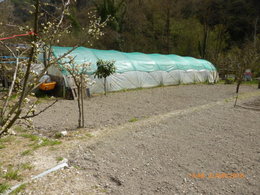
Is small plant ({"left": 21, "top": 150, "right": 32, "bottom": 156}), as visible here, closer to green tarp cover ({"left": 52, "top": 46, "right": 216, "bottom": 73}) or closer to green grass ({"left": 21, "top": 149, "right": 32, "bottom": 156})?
green grass ({"left": 21, "top": 149, "right": 32, "bottom": 156})

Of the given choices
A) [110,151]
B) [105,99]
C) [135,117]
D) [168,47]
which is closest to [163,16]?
[168,47]

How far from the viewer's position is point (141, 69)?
14.1m

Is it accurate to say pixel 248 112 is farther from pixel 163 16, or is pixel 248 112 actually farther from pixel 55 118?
pixel 163 16

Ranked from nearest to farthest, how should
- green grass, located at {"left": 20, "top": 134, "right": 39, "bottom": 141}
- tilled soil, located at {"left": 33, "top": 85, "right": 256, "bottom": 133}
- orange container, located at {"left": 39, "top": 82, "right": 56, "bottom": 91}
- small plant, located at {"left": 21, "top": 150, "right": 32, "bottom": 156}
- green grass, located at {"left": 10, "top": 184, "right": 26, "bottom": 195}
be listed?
green grass, located at {"left": 10, "top": 184, "right": 26, "bottom": 195}
small plant, located at {"left": 21, "top": 150, "right": 32, "bottom": 156}
green grass, located at {"left": 20, "top": 134, "right": 39, "bottom": 141}
tilled soil, located at {"left": 33, "top": 85, "right": 256, "bottom": 133}
orange container, located at {"left": 39, "top": 82, "right": 56, "bottom": 91}

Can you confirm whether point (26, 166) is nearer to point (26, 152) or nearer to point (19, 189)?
point (26, 152)

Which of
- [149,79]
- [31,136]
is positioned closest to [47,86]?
[31,136]

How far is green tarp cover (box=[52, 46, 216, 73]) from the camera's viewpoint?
11523 mm

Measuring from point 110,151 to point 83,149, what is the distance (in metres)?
0.59

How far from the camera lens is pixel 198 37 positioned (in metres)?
27.2

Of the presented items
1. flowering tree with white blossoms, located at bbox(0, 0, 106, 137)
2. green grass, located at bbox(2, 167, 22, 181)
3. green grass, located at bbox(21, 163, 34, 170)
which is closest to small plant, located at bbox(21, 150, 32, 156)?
green grass, located at bbox(21, 163, 34, 170)

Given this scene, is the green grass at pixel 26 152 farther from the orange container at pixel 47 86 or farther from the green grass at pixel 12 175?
the orange container at pixel 47 86

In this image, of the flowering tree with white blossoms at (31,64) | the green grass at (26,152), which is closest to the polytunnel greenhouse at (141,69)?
the green grass at (26,152)

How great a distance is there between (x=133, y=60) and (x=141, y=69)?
2.89ft

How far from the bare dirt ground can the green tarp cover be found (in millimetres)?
5633
